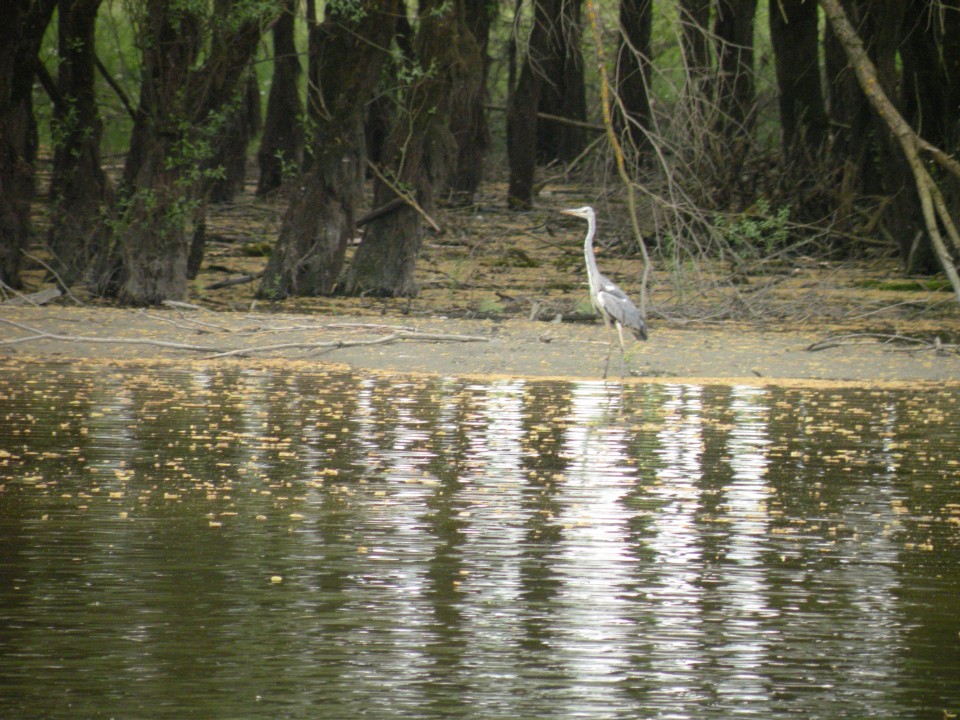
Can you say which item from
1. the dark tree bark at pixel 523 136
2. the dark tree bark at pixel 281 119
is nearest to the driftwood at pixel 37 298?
the dark tree bark at pixel 281 119

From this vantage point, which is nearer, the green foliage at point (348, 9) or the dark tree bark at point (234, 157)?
the green foliage at point (348, 9)

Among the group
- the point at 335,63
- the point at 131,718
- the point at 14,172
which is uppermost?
the point at 335,63

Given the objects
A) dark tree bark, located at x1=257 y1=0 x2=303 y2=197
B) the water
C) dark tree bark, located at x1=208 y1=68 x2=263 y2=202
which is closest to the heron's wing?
the water

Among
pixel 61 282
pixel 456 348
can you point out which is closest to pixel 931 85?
pixel 456 348

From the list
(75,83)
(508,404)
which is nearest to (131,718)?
(508,404)

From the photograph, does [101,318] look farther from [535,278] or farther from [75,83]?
[535,278]

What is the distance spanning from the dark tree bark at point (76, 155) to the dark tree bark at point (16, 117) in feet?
1.01

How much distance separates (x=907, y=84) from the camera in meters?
18.3

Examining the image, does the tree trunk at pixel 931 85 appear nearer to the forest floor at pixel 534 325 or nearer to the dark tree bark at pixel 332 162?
the forest floor at pixel 534 325

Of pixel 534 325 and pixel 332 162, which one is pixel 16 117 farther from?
pixel 534 325

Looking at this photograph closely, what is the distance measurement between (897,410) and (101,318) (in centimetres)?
743

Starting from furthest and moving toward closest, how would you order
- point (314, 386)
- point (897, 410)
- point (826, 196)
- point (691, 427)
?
point (826, 196) → point (314, 386) → point (897, 410) → point (691, 427)

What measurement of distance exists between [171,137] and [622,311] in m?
5.50

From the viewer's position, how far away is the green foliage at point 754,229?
1544 cm
